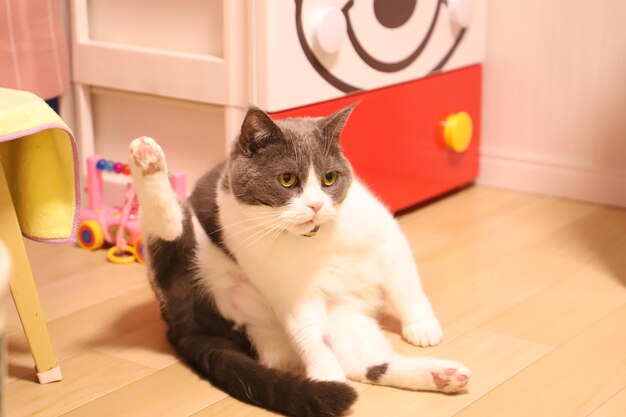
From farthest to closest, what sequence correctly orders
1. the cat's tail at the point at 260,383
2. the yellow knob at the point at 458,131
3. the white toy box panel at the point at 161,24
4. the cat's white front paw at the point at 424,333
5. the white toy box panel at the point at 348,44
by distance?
the yellow knob at the point at 458,131
the white toy box panel at the point at 161,24
the white toy box panel at the point at 348,44
the cat's white front paw at the point at 424,333
the cat's tail at the point at 260,383

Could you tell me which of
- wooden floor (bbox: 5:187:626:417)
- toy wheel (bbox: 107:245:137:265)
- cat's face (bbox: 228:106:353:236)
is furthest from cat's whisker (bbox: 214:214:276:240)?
toy wheel (bbox: 107:245:137:265)

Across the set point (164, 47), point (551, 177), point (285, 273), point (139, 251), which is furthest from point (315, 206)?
point (551, 177)

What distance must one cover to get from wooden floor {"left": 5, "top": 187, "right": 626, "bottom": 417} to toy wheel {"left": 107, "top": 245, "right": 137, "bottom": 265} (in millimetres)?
23

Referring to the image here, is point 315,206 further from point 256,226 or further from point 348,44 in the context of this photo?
point 348,44

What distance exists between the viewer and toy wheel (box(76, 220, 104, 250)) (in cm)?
201

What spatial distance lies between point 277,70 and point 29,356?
0.76 meters

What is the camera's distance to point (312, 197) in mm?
1313

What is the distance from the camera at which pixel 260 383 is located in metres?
1.27

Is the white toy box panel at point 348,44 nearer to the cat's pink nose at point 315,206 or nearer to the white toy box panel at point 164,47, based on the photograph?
the white toy box panel at point 164,47

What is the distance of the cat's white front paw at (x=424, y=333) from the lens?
Answer: 4.91 ft

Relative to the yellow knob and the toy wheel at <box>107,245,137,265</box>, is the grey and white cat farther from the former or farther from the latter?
the yellow knob

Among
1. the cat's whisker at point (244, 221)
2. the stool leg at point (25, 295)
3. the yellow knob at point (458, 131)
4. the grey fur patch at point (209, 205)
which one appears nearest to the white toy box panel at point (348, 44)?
the yellow knob at point (458, 131)

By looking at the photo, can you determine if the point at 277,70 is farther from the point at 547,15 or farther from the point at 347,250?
the point at 547,15

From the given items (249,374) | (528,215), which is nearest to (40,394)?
(249,374)
